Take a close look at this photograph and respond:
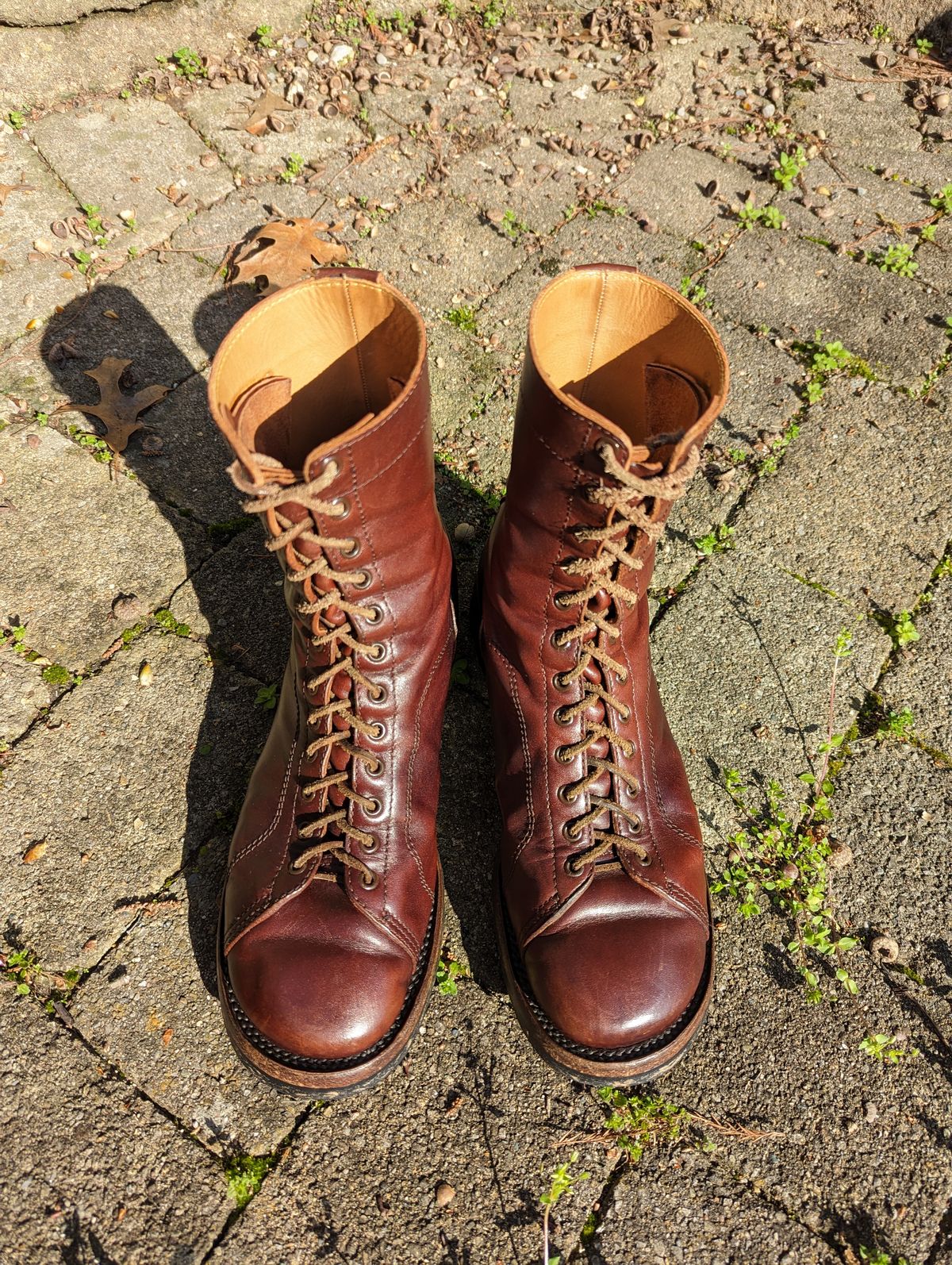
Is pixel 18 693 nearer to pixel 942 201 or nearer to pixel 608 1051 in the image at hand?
pixel 608 1051

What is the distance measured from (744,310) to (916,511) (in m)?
1.03

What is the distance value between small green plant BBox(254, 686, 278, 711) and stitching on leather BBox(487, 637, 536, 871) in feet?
2.26

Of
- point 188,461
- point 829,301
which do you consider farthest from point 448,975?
point 829,301

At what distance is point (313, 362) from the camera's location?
6.02 feet

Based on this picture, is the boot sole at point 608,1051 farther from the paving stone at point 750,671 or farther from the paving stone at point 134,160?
the paving stone at point 134,160

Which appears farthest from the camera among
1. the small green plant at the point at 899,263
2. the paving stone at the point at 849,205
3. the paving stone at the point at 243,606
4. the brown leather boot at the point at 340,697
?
the paving stone at the point at 849,205

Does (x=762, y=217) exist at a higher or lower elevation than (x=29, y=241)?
higher

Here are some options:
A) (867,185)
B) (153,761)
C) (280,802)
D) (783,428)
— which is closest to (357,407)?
(280,802)

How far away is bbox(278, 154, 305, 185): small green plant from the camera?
349cm

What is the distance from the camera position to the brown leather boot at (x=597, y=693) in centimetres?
168

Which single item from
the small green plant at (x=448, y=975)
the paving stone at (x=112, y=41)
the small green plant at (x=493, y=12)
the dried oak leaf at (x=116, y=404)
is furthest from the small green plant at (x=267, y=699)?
the small green plant at (x=493, y=12)

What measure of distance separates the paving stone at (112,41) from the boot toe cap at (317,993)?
3796mm

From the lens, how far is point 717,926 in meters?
2.09

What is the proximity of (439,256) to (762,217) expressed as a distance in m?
1.37
